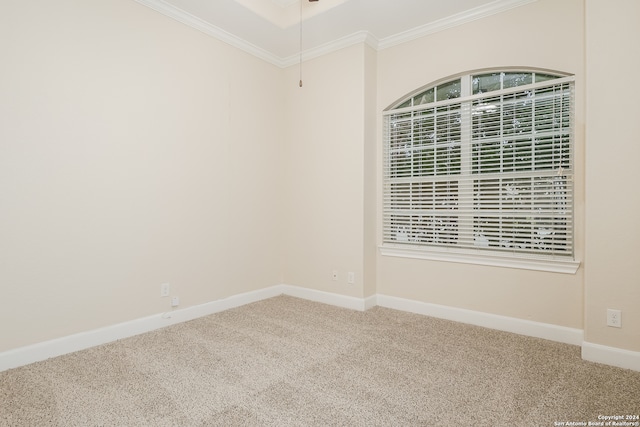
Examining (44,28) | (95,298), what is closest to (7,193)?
(95,298)

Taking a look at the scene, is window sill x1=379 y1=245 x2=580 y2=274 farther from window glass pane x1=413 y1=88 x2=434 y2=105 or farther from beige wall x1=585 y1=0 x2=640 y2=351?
window glass pane x1=413 y1=88 x2=434 y2=105

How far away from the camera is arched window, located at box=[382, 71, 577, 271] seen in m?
2.83

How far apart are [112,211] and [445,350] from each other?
112 inches

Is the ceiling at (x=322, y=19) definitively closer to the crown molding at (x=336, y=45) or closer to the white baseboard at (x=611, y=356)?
the crown molding at (x=336, y=45)

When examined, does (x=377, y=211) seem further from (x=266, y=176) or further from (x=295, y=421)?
(x=295, y=421)

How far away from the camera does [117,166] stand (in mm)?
2818

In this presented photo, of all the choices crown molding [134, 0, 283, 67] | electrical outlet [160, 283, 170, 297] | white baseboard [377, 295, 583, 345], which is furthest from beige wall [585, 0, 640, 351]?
electrical outlet [160, 283, 170, 297]

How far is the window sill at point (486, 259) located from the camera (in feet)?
9.12

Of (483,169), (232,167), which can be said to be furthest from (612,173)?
(232,167)

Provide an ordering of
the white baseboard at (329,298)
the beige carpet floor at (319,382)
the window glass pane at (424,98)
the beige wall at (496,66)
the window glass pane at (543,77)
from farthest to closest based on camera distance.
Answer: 1. the white baseboard at (329,298)
2. the window glass pane at (424,98)
3. the window glass pane at (543,77)
4. the beige wall at (496,66)
5. the beige carpet floor at (319,382)

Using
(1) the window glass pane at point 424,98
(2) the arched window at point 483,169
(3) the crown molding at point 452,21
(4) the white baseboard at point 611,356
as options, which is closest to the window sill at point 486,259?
(2) the arched window at point 483,169

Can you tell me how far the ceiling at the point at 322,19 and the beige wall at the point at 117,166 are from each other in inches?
5.7

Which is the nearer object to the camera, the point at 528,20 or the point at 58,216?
the point at 58,216

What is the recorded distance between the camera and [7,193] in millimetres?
2299
